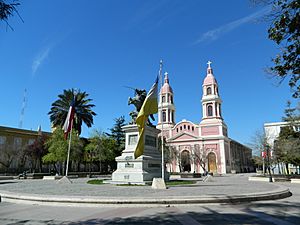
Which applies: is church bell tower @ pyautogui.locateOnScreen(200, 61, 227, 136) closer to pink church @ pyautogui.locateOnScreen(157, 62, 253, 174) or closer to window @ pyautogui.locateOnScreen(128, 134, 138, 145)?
pink church @ pyautogui.locateOnScreen(157, 62, 253, 174)

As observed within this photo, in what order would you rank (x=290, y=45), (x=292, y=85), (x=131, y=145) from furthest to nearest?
(x=131, y=145), (x=292, y=85), (x=290, y=45)

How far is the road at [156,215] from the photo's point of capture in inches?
277

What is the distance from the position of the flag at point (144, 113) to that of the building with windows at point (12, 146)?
1709 inches

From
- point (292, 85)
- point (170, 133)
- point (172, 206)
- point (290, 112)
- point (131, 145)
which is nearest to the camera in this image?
point (292, 85)

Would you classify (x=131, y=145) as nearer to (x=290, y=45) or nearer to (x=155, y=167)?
(x=155, y=167)

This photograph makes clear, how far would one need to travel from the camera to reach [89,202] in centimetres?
975

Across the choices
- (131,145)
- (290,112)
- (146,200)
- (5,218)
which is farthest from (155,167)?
(290,112)

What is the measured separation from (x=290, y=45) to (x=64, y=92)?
39786 millimetres

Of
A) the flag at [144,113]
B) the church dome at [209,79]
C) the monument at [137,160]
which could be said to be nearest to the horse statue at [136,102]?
the monument at [137,160]

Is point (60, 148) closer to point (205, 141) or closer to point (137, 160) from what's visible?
point (137, 160)

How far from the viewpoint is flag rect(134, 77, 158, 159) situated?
1583 centimetres

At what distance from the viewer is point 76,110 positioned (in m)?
42.2

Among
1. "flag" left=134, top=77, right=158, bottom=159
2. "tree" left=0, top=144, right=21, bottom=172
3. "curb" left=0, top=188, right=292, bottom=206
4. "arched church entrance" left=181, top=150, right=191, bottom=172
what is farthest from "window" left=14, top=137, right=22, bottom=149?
"curb" left=0, top=188, right=292, bottom=206

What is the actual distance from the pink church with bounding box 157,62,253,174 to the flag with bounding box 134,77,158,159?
4999 cm
